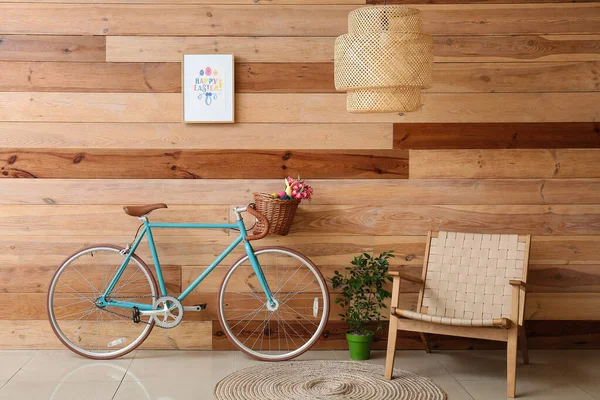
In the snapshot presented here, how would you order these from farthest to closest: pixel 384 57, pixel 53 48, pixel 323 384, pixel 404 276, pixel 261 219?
pixel 53 48
pixel 261 219
pixel 404 276
pixel 323 384
pixel 384 57

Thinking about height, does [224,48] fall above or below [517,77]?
above

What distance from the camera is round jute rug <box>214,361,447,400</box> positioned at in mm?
3350

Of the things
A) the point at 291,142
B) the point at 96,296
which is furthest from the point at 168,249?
the point at 291,142

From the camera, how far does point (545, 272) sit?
4180 millimetres

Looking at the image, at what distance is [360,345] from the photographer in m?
3.96

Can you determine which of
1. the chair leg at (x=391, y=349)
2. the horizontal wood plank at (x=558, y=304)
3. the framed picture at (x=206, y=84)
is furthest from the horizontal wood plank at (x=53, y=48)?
the horizontal wood plank at (x=558, y=304)

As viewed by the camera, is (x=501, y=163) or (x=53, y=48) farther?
(x=501, y=163)

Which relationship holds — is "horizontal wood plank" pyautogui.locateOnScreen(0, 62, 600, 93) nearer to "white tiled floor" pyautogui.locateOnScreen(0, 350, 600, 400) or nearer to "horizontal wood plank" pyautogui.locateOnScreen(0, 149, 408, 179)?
"horizontal wood plank" pyautogui.locateOnScreen(0, 149, 408, 179)

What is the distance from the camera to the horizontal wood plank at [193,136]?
13.4ft

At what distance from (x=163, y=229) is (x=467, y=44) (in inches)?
82.2

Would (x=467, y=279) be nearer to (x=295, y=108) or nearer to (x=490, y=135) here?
(x=490, y=135)

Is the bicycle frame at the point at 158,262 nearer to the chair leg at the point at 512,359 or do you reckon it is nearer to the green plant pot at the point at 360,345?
the green plant pot at the point at 360,345

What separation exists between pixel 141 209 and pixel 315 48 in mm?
1360

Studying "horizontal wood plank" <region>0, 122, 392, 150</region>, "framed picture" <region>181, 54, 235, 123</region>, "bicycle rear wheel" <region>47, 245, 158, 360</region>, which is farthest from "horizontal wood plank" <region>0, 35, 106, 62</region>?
"bicycle rear wheel" <region>47, 245, 158, 360</region>
